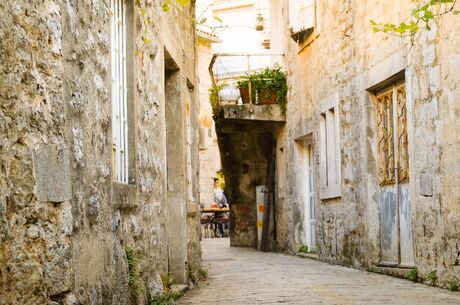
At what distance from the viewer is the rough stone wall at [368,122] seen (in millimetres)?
7645

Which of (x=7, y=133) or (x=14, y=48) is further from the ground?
(x=14, y=48)

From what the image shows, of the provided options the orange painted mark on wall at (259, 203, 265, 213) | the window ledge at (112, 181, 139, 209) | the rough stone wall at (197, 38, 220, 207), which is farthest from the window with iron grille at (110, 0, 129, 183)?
the rough stone wall at (197, 38, 220, 207)

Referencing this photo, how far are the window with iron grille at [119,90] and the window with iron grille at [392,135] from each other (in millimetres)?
4568

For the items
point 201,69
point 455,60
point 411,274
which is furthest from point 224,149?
point 201,69

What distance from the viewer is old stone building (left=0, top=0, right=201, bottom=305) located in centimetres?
316

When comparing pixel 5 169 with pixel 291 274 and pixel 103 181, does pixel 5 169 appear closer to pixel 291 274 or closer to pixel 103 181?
pixel 103 181

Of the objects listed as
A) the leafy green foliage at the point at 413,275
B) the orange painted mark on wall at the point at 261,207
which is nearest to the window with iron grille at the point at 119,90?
the leafy green foliage at the point at 413,275

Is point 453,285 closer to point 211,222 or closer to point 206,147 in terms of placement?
point 211,222

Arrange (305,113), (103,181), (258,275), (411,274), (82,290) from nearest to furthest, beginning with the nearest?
(82,290) → (103,181) → (411,274) → (258,275) → (305,113)

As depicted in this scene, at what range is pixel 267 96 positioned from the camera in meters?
16.0

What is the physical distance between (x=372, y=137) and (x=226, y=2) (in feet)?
75.8

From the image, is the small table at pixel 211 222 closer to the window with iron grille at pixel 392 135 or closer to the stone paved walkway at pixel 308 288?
the stone paved walkway at pixel 308 288

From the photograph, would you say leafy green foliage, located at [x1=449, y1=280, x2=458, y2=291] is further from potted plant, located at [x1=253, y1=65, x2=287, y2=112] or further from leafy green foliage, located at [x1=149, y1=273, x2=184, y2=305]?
potted plant, located at [x1=253, y1=65, x2=287, y2=112]

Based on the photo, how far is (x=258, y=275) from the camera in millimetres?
9578
